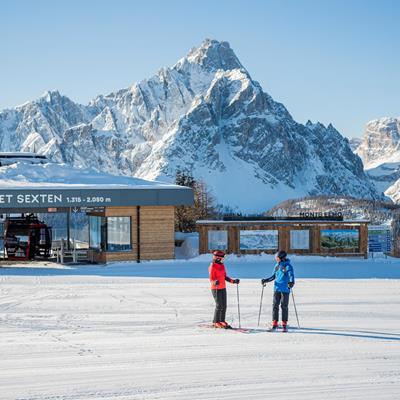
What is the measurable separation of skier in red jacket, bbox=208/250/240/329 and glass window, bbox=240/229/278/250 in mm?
16980

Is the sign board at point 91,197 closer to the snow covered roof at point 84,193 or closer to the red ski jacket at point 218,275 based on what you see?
the snow covered roof at point 84,193

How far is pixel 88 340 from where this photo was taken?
38.7ft

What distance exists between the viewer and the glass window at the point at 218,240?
30031mm

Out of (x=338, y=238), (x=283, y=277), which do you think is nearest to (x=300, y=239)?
(x=338, y=238)

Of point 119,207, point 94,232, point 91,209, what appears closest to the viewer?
point 119,207

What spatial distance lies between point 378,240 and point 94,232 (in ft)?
40.6

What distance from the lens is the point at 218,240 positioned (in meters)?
30.1

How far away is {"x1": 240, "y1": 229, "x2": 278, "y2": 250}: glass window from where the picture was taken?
29.9 metres

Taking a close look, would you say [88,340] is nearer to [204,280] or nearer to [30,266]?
[204,280]

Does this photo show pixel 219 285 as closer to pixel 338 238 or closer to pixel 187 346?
pixel 187 346

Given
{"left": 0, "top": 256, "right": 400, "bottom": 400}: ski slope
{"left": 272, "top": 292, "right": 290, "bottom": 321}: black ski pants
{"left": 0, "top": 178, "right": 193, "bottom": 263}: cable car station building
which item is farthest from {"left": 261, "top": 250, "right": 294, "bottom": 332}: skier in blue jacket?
{"left": 0, "top": 178, "right": 193, "bottom": 263}: cable car station building

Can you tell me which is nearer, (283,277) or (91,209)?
(283,277)

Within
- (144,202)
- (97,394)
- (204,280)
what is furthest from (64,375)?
(144,202)

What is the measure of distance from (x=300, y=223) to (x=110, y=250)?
811cm
